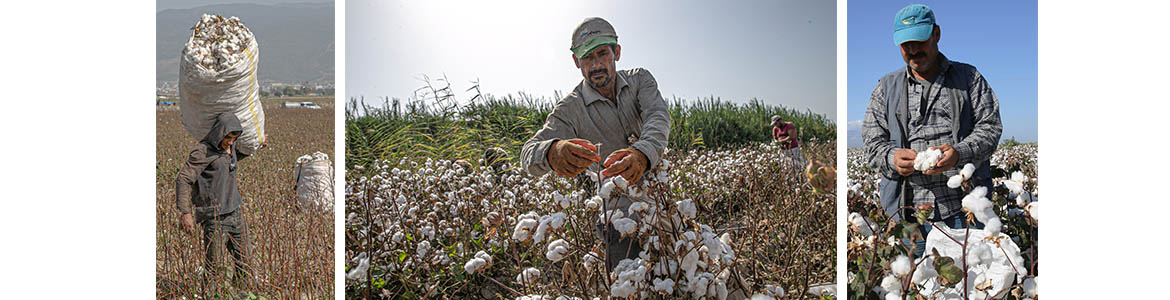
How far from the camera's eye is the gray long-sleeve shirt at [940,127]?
2.69 metres

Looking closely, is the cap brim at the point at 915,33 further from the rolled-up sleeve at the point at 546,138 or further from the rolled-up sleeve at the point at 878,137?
the rolled-up sleeve at the point at 546,138

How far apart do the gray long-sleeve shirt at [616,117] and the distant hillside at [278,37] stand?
3.80 ft

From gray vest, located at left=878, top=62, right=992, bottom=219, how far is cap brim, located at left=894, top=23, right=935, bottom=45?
5.3 inches

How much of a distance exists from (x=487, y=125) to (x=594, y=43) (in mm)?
642

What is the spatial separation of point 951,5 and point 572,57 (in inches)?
64.4

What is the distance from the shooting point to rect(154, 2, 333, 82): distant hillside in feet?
9.76

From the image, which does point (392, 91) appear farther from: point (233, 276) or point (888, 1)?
point (888, 1)

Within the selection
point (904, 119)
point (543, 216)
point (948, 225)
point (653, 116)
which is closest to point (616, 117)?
point (653, 116)

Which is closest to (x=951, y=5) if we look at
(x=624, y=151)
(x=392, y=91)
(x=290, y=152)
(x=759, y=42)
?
(x=759, y=42)

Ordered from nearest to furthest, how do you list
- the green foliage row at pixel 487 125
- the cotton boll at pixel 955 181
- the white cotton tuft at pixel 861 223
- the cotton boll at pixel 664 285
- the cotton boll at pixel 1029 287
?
the cotton boll at pixel 664 285, the cotton boll at pixel 1029 287, the cotton boll at pixel 955 181, the white cotton tuft at pixel 861 223, the green foliage row at pixel 487 125

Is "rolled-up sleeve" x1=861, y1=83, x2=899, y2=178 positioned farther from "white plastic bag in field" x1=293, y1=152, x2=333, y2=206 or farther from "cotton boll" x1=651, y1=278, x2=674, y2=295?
"white plastic bag in field" x1=293, y1=152, x2=333, y2=206

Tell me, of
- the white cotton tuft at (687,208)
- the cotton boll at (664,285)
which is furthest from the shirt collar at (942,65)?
the cotton boll at (664,285)

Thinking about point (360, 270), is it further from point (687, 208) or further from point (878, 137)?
point (878, 137)

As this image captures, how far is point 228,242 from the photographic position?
3.07m
